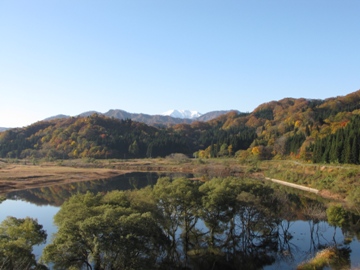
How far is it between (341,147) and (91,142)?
104648 millimetres

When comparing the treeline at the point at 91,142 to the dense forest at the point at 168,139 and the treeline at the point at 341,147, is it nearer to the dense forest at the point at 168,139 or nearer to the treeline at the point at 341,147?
the dense forest at the point at 168,139

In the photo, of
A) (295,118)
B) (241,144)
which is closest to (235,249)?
(241,144)

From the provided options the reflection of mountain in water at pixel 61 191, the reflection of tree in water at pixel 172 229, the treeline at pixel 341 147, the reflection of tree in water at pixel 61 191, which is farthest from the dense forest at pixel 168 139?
the reflection of tree in water at pixel 172 229

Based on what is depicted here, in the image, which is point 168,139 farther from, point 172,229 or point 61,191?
point 172,229

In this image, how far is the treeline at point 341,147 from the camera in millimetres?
60312

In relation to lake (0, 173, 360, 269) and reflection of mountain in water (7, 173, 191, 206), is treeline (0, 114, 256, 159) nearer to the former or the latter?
reflection of mountain in water (7, 173, 191, 206)

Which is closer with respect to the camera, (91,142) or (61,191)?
(61,191)

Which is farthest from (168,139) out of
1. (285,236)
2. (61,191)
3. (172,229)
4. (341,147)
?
(172,229)

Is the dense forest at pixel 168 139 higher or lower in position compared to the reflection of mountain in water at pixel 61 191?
higher

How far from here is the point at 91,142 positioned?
141625 millimetres

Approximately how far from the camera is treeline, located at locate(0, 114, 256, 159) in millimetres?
133750

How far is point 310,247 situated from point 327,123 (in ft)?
273

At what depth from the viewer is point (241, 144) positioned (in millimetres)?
124500

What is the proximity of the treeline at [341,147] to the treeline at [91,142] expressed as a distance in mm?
48496
